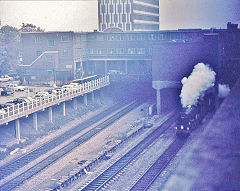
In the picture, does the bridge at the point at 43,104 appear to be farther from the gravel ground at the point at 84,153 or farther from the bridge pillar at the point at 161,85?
the bridge pillar at the point at 161,85

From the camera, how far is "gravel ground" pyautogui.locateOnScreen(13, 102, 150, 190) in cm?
1488

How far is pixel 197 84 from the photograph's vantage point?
908 inches

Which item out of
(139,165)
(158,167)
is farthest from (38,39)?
(158,167)

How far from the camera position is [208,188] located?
3.90m

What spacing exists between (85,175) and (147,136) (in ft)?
20.8

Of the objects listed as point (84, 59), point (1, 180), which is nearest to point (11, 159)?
point (1, 180)

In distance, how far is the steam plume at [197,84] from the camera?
72.2 ft

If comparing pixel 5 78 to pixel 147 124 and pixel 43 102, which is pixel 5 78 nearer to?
pixel 43 102

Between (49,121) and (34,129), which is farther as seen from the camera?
(49,121)

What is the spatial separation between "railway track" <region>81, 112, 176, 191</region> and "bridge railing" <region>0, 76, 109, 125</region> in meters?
6.25

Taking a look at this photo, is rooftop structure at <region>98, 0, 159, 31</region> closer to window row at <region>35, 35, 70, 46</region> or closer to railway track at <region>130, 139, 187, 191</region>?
window row at <region>35, 35, 70, 46</region>

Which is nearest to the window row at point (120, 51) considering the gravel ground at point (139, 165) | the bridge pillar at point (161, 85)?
the bridge pillar at point (161, 85)

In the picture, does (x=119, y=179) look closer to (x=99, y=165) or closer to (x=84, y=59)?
(x=99, y=165)

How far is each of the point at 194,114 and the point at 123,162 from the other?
218 inches
